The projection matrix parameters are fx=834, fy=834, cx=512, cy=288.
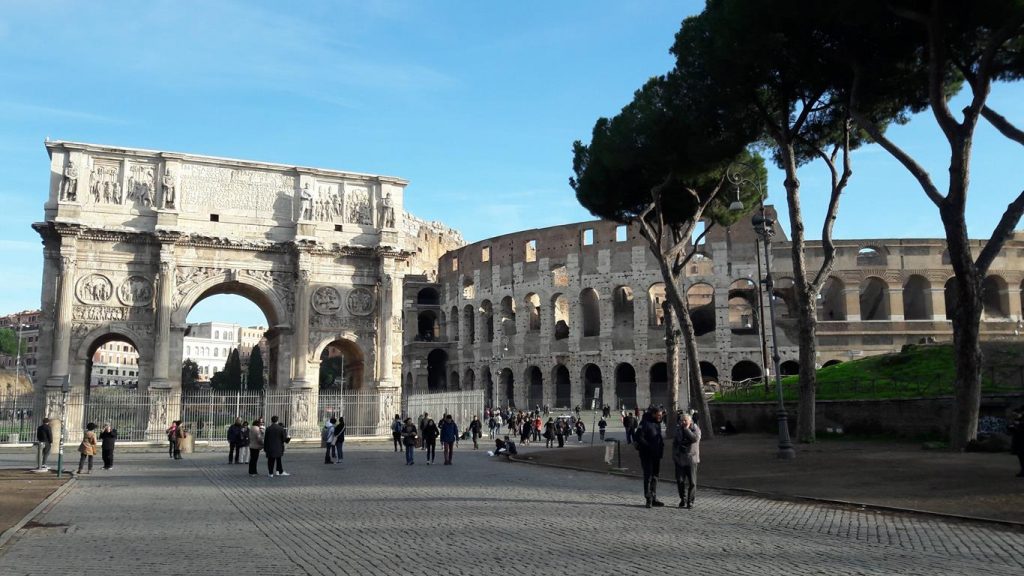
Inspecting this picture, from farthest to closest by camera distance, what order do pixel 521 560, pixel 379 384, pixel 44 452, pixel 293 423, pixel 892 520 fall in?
pixel 379 384 < pixel 293 423 < pixel 44 452 < pixel 892 520 < pixel 521 560

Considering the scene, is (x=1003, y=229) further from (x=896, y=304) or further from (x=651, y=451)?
(x=896, y=304)

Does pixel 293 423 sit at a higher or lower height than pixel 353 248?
lower

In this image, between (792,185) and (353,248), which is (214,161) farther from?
(792,185)

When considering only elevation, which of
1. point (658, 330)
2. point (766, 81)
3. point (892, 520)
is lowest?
point (892, 520)

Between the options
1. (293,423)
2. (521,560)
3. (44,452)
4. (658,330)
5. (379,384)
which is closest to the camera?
(521,560)

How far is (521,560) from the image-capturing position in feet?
20.9

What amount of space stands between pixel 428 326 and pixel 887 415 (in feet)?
145

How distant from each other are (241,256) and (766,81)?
59.2 feet

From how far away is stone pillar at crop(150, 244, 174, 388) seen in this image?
25750 millimetres

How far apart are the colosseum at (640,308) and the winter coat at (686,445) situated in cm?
2876

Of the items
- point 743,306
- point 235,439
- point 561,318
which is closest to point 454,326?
point 561,318

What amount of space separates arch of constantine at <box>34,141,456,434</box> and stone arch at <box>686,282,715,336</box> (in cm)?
2306

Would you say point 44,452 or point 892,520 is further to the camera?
point 44,452

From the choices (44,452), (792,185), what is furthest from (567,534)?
(44,452)
